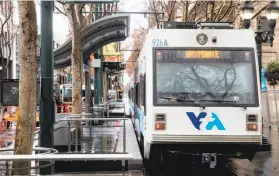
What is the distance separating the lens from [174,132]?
33.9ft

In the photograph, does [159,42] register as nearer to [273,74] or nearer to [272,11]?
[272,11]

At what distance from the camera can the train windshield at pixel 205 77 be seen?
10508 millimetres

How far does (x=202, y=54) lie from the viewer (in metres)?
10.7

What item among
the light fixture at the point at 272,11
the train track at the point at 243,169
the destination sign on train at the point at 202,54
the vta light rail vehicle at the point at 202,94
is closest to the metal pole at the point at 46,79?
the vta light rail vehicle at the point at 202,94

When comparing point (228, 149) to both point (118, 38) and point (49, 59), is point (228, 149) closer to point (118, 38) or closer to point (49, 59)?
point (49, 59)

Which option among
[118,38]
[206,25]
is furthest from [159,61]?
[118,38]

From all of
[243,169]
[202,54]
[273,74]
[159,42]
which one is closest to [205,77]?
[202,54]

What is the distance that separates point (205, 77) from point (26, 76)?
436 centimetres

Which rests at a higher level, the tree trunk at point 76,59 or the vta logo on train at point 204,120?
the tree trunk at point 76,59

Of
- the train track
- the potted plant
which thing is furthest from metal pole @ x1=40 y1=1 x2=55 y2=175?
the potted plant

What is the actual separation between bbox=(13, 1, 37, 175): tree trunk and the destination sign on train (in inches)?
157

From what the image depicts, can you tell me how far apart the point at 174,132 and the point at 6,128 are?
14.2 metres

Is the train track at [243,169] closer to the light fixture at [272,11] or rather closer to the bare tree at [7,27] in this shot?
the light fixture at [272,11]

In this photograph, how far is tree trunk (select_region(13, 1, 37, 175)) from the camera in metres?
7.86
